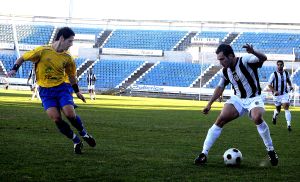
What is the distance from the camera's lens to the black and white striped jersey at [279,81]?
2102cm

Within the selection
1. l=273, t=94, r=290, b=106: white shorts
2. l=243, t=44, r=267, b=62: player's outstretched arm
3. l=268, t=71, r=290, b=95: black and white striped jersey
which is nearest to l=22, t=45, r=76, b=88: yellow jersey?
l=243, t=44, r=267, b=62: player's outstretched arm

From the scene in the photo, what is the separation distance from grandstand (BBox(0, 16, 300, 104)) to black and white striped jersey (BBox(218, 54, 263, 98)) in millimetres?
50004

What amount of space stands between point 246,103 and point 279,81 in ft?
38.6

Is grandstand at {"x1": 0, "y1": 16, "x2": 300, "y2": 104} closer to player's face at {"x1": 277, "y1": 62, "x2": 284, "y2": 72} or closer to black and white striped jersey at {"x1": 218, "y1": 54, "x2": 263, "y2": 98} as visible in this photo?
player's face at {"x1": 277, "y1": 62, "x2": 284, "y2": 72}

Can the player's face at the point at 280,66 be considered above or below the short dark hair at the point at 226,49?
below

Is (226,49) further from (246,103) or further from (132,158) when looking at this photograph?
(132,158)

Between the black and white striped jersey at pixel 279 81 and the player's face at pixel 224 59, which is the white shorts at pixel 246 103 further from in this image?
the black and white striped jersey at pixel 279 81

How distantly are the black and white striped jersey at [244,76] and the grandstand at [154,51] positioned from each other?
50.0 meters

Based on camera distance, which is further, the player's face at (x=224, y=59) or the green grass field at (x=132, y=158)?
the player's face at (x=224, y=59)

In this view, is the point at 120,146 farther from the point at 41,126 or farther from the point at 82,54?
the point at 82,54

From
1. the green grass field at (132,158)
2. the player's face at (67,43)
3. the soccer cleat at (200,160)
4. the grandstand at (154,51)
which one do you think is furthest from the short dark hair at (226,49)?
the grandstand at (154,51)

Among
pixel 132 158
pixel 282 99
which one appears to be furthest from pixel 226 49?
pixel 282 99

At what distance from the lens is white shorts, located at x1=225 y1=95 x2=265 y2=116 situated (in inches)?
389

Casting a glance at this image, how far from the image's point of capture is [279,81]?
2125cm
